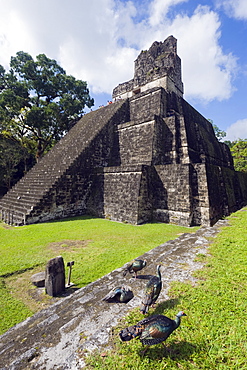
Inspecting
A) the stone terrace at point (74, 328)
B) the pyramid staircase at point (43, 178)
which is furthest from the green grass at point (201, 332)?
the pyramid staircase at point (43, 178)

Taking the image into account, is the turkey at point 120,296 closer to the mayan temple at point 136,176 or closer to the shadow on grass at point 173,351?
the shadow on grass at point 173,351

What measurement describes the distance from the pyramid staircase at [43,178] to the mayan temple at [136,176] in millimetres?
41

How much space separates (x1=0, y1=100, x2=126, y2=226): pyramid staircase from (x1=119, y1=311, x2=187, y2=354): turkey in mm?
7752

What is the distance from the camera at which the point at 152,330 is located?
4.22 feet

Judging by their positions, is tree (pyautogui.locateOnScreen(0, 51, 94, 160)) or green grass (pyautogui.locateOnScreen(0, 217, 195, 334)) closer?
green grass (pyautogui.locateOnScreen(0, 217, 195, 334))

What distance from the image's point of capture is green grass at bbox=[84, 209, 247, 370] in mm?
1271

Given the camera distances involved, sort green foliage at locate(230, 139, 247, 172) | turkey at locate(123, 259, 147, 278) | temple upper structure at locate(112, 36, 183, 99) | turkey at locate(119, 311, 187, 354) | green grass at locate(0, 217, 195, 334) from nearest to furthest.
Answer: turkey at locate(119, 311, 187, 354), turkey at locate(123, 259, 147, 278), green grass at locate(0, 217, 195, 334), temple upper structure at locate(112, 36, 183, 99), green foliage at locate(230, 139, 247, 172)

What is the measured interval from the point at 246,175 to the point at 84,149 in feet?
44.3

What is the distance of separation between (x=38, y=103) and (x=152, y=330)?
19855mm

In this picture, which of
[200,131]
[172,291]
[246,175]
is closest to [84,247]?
[172,291]

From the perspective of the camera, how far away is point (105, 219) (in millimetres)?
9266

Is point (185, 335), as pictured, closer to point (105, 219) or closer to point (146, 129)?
point (105, 219)

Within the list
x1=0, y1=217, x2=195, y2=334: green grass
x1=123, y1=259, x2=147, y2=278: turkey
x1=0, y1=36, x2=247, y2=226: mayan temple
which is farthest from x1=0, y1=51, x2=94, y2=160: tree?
x1=123, y1=259, x2=147, y2=278: turkey

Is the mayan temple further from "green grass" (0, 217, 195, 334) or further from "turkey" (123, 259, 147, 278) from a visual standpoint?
"turkey" (123, 259, 147, 278)
